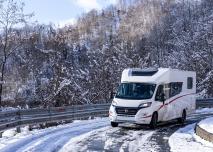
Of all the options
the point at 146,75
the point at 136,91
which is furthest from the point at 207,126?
the point at 146,75

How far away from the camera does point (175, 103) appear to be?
2314 centimetres

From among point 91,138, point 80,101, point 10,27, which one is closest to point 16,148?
point 91,138

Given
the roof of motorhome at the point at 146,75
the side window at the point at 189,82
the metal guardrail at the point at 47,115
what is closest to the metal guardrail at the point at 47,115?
the metal guardrail at the point at 47,115

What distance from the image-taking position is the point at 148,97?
2072cm

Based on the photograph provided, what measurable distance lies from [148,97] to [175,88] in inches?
118

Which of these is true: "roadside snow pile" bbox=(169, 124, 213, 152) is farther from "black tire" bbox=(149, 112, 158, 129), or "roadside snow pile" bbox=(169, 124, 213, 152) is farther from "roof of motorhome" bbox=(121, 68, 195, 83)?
"roof of motorhome" bbox=(121, 68, 195, 83)

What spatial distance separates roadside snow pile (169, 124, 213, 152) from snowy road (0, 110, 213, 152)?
0.77 feet

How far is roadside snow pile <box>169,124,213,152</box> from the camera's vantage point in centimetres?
1449

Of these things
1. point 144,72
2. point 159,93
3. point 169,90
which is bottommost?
point 159,93

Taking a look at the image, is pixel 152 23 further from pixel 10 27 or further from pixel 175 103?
pixel 175 103

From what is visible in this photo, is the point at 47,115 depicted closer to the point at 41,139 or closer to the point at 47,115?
the point at 47,115

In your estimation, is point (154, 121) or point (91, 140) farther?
point (154, 121)

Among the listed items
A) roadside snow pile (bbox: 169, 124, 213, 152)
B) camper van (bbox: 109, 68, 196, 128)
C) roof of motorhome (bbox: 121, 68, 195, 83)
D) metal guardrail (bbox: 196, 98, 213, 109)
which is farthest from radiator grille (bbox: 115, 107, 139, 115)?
metal guardrail (bbox: 196, 98, 213, 109)

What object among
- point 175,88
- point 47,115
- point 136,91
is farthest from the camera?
point 175,88
